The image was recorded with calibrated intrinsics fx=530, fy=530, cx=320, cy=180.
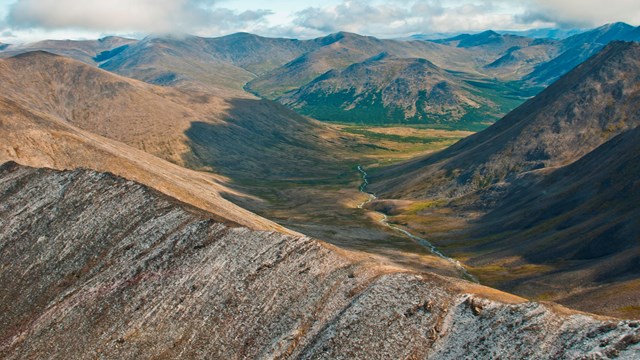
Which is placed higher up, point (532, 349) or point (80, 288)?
point (532, 349)

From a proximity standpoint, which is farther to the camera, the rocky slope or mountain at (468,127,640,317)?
mountain at (468,127,640,317)

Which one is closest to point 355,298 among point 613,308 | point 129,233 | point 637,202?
point 129,233

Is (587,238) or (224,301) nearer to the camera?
(224,301)

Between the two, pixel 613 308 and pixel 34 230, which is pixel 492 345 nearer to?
pixel 613 308

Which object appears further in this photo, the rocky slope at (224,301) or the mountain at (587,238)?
the mountain at (587,238)

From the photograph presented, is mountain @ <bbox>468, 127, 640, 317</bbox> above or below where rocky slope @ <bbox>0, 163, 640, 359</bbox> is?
below

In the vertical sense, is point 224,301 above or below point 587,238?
above

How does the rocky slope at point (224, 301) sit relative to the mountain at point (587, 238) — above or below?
above

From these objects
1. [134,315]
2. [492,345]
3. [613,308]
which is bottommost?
[613,308]
